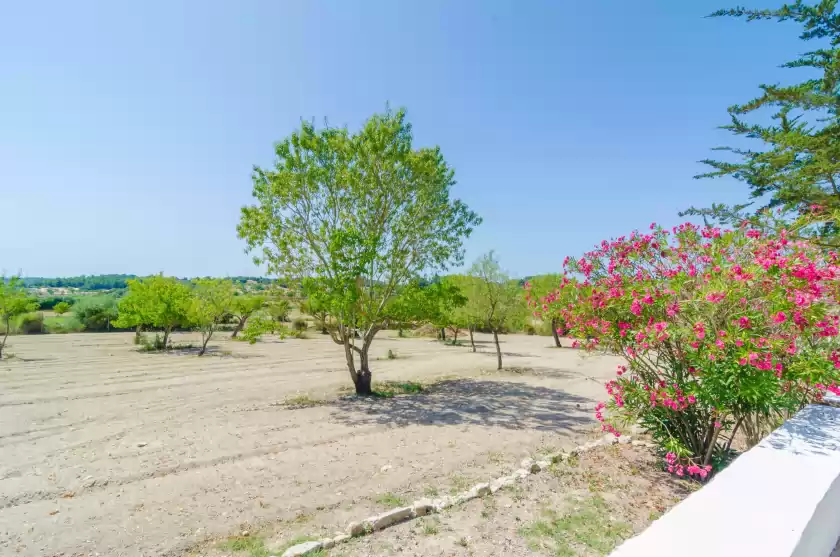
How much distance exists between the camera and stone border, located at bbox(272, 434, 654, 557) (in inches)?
175

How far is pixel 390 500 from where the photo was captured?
5617 mm

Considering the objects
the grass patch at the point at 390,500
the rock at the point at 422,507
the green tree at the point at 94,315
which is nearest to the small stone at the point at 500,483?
the rock at the point at 422,507

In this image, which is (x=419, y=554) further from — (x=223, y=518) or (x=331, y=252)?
(x=331, y=252)

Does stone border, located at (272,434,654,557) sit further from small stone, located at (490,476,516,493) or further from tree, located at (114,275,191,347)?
tree, located at (114,275,191,347)

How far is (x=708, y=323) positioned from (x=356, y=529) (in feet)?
16.7

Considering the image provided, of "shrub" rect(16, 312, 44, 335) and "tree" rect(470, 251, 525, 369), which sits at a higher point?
"tree" rect(470, 251, 525, 369)

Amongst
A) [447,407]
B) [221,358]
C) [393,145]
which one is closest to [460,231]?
[393,145]

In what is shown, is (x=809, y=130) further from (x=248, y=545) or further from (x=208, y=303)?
(x=208, y=303)

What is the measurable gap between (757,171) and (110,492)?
17.5 metres

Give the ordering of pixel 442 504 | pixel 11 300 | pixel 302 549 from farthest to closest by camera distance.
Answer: pixel 11 300, pixel 442 504, pixel 302 549

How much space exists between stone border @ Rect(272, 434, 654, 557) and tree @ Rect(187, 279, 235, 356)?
21.1m

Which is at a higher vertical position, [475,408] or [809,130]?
[809,130]

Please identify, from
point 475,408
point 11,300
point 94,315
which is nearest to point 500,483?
point 475,408

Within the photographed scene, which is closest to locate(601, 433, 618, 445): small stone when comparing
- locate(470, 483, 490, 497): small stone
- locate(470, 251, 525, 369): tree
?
locate(470, 483, 490, 497): small stone
